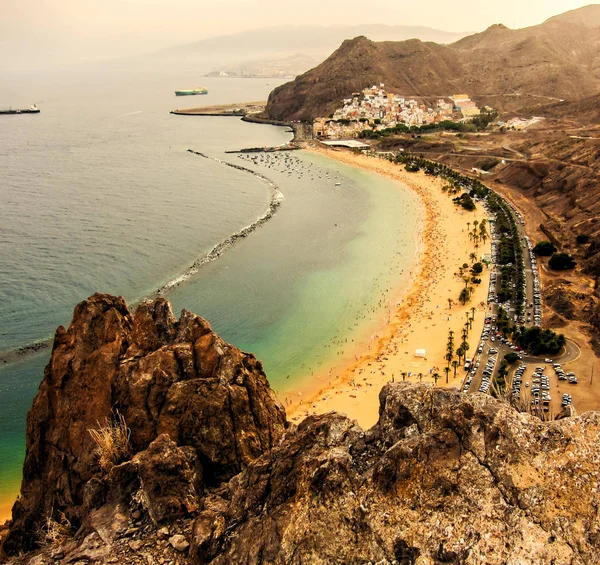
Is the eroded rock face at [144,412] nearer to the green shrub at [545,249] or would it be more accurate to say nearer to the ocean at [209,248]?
the ocean at [209,248]

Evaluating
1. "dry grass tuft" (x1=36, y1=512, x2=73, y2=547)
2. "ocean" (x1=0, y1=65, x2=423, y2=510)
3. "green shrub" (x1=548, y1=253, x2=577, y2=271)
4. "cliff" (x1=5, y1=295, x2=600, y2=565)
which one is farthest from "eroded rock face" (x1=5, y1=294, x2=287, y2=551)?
"green shrub" (x1=548, y1=253, x2=577, y2=271)

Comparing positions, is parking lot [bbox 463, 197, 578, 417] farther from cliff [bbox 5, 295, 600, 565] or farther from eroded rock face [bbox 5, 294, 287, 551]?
cliff [bbox 5, 295, 600, 565]

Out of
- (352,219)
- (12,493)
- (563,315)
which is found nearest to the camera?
(12,493)

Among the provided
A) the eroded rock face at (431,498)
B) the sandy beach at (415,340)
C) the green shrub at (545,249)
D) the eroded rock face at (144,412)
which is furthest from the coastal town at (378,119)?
the eroded rock face at (431,498)

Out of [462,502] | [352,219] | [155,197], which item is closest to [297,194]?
[352,219]

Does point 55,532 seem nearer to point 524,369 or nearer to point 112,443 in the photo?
point 112,443

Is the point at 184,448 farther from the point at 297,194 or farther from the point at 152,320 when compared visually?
the point at 297,194
